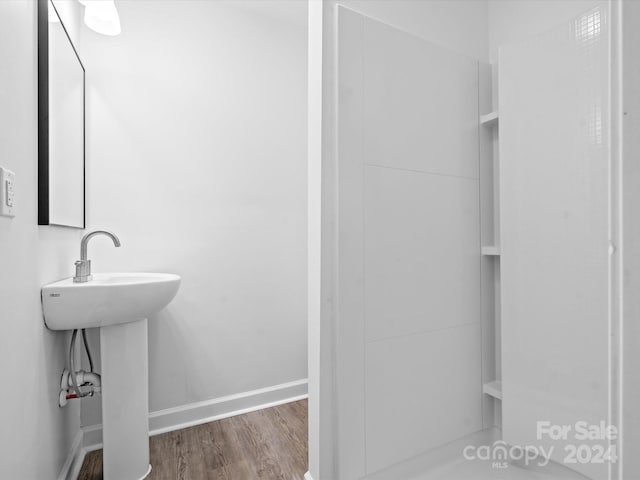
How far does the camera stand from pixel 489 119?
154cm

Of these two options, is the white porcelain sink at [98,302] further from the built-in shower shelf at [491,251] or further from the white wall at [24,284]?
the built-in shower shelf at [491,251]

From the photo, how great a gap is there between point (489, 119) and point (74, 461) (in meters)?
2.32

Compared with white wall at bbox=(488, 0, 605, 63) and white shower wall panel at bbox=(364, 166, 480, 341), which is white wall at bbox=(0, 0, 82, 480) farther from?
white wall at bbox=(488, 0, 605, 63)

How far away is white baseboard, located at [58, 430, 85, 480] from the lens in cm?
135

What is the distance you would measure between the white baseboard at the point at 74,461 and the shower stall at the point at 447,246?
99cm

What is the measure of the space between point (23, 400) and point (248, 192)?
4.44 feet

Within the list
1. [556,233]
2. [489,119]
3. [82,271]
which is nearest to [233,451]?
Result: [82,271]

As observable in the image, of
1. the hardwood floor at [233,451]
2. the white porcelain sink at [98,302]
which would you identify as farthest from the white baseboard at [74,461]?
the white porcelain sink at [98,302]

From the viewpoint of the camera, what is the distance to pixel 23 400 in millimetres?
957

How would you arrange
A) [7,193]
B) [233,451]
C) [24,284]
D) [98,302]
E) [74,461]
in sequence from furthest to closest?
[233,451]
[74,461]
[98,302]
[24,284]
[7,193]

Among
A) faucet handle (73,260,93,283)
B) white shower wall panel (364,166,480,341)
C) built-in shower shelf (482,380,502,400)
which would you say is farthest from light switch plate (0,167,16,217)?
built-in shower shelf (482,380,502,400)

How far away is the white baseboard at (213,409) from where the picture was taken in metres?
1.66

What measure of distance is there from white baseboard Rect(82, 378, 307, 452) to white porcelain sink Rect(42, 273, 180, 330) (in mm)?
755

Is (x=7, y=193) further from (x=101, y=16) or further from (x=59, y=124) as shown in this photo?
(x=101, y=16)
